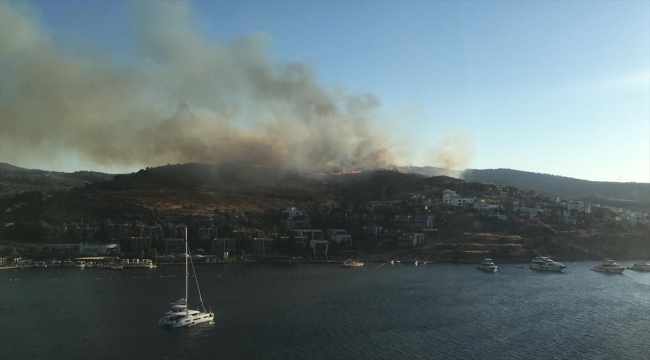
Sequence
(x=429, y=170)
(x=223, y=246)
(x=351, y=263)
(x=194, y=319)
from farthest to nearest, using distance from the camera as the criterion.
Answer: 1. (x=429, y=170)
2. (x=223, y=246)
3. (x=351, y=263)
4. (x=194, y=319)

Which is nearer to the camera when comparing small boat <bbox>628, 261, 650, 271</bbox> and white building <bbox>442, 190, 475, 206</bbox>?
small boat <bbox>628, 261, 650, 271</bbox>

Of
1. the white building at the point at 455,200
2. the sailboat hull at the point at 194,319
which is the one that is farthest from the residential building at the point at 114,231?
the white building at the point at 455,200

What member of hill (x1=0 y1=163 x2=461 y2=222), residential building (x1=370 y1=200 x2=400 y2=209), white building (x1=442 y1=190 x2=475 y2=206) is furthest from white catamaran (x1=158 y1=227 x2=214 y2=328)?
white building (x1=442 y1=190 x2=475 y2=206)

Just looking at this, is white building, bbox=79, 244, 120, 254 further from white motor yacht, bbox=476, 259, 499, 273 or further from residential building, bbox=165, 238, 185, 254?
white motor yacht, bbox=476, 259, 499, 273

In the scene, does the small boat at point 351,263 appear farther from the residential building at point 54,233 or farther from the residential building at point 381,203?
the residential building at point 54,233

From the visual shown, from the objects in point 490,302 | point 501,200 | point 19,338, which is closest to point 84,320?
point 19,338

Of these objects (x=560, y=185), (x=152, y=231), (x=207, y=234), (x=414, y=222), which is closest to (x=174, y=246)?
(x=152, y=231)

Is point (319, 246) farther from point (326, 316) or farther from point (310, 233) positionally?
point (326, 316)
